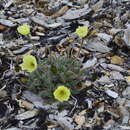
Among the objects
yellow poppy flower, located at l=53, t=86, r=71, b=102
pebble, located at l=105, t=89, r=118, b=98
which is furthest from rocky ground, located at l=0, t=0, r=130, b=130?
yellow poppy flower, located at l=53, t=86, r=71, b=102

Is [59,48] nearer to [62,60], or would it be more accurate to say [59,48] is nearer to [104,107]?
[62,60]

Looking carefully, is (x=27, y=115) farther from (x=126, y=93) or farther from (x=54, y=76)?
(x=126, y=93)

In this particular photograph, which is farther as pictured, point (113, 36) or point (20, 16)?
point (20, 16)

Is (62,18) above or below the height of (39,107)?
above

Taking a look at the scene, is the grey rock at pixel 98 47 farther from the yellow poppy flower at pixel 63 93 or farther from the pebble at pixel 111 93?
the yellow poppy flower at pixel 63 93

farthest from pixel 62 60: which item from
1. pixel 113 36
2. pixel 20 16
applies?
pixel 20 16
